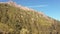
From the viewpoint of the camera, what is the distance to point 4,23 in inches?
2539

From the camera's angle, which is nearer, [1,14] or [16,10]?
[1,14]

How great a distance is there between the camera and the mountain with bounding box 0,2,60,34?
209ft

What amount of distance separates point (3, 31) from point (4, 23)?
582 centimetres

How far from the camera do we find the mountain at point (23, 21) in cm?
6372

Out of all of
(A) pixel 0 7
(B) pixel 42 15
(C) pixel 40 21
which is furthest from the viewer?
(B) pixel 42 15

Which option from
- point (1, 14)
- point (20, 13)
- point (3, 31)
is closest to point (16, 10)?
point (20, 13)

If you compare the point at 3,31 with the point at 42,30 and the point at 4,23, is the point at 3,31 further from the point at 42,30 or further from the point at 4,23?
the point at 42,30

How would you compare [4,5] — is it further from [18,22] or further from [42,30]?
[42,30]

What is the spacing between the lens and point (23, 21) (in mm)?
70312

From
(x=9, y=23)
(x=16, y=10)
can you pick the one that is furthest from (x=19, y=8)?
(x=9, y=23)

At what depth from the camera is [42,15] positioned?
8575cm

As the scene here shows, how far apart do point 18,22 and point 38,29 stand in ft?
28.0

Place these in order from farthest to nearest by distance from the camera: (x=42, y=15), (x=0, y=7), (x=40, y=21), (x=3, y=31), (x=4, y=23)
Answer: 1. (x=42, y=15)
2. (x=40, y=21)
3. (x=0, y=7)
4. (x=4, y=23)
5. (x=3, y=31)

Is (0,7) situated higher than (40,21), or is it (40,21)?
(0,7)
